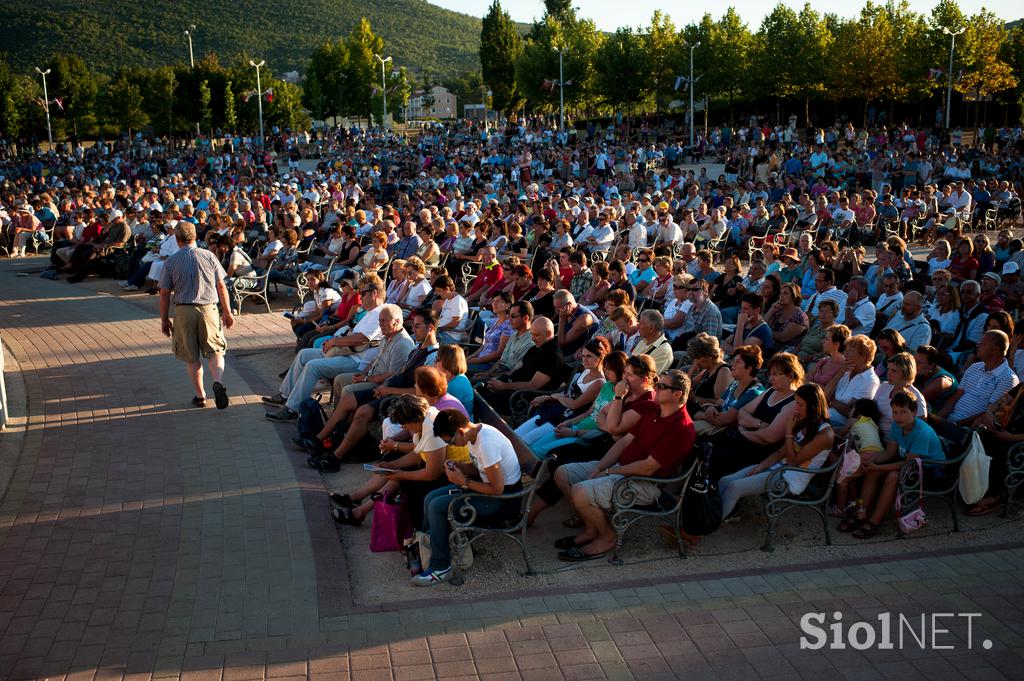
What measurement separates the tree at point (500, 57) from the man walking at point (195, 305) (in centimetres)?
7088

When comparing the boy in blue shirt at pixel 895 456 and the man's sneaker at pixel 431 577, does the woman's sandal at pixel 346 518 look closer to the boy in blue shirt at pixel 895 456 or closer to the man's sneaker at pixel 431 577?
the man's sneaker at pixel 431 577

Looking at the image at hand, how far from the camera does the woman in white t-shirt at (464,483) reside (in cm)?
Answer: 532

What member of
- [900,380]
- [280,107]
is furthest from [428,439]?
[280,107]

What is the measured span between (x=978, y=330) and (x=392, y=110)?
266ft

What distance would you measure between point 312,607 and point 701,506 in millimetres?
2331

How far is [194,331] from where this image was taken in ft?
28.6

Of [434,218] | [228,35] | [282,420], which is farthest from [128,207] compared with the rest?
[228,35]

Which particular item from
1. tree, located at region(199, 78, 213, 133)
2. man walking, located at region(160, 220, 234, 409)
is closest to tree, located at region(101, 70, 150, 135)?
tree, located at region(199, 78, 213, 133)

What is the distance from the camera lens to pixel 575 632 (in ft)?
15.7

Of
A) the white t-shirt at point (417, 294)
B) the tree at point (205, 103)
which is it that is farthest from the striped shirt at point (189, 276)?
the tree at point (205, 103)

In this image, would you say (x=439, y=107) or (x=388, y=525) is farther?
(x=439, y=107)

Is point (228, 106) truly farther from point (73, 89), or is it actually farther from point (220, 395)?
point (220, 395)

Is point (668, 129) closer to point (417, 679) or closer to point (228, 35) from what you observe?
point (417, 679)

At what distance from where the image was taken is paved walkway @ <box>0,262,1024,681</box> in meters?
4.47
